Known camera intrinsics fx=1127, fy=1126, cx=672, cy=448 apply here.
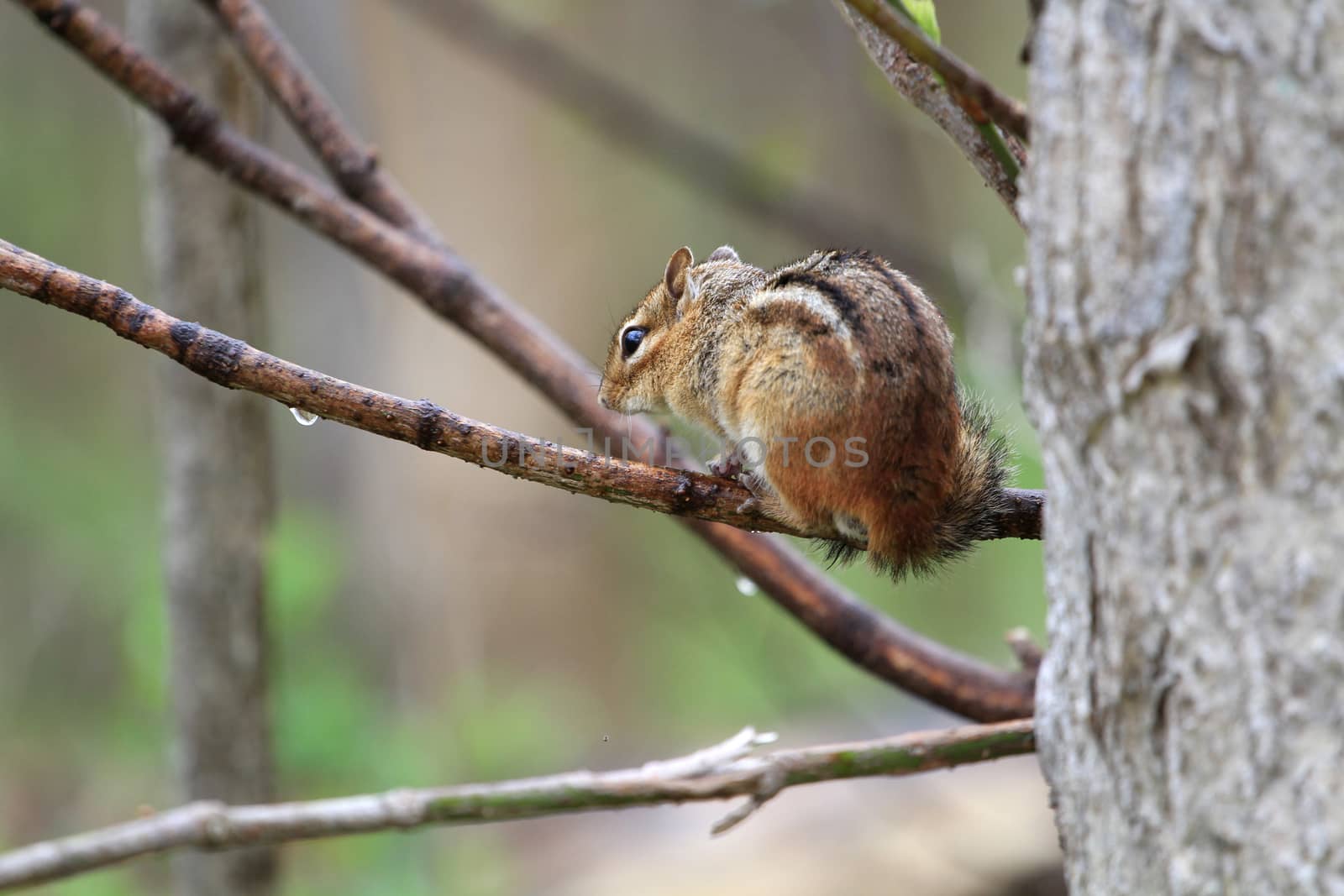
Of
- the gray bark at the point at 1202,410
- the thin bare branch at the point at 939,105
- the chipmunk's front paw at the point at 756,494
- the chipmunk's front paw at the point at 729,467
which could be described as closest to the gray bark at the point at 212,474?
the chipmunk's front paw at the point at 729,467

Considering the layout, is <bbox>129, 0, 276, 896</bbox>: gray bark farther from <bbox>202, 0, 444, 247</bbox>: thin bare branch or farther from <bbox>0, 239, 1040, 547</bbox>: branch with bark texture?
<bbox>0, 239, 1040, 547</bbox>: branch with bark texture

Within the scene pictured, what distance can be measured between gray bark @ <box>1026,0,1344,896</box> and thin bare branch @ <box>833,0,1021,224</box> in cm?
35

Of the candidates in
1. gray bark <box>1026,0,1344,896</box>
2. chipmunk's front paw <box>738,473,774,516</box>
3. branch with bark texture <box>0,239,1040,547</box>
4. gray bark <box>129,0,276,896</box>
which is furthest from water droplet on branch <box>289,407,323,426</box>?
gray bark <box>129,0,276,896</box>

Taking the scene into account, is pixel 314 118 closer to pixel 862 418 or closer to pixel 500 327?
pixel 500 327

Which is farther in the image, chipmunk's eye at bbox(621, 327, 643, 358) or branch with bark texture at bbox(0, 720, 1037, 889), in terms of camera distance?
chipmunk's eye at bbox(621, 327, 643, 358)

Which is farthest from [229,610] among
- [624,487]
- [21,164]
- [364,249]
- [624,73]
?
[624,73]

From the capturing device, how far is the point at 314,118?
7.79ft

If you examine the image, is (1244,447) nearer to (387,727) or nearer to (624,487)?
(624,487)

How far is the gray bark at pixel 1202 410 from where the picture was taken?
742mm

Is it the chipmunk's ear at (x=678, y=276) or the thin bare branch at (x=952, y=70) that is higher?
the chipmunk's ear at (x=678, y=276)

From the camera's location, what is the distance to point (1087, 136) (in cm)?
81

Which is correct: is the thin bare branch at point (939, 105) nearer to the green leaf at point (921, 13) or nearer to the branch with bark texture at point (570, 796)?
the green leaf at point (921, 13)

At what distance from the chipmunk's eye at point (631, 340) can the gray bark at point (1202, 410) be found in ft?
4.94

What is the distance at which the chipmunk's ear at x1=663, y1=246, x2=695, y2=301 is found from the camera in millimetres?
2244
